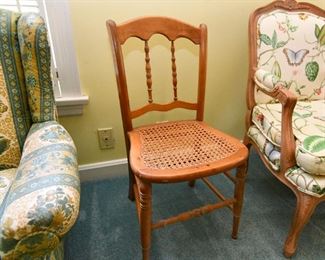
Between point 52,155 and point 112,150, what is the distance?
725 millimetres

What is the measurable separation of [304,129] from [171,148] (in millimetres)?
501

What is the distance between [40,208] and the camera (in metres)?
0.49

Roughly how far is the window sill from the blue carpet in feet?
1.39

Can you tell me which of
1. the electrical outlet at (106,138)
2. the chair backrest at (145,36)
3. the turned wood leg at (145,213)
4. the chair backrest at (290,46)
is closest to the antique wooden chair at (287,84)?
the chair backrest at (290,46)

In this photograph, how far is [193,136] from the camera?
100 cm

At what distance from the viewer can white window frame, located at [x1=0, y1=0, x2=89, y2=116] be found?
3.31 feet

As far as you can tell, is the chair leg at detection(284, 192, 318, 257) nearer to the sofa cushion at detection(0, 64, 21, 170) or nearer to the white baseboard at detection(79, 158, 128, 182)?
the white baseboard at detection(79, 158, 128, 182)

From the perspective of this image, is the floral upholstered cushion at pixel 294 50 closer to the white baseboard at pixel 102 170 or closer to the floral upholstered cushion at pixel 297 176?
the floral upholstered cushion at pixel 297 176

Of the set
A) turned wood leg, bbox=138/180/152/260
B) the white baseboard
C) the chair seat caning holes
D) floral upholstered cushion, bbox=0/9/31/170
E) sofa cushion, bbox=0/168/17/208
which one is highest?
floral upholstered cushion, bbox=0/9/31/170

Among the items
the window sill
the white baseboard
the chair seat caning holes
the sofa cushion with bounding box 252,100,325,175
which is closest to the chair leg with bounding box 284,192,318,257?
the sofa cushion with bounding box 252,100,325,175

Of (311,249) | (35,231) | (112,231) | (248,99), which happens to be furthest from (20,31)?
(311,249)

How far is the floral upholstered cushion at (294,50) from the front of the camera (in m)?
1.15

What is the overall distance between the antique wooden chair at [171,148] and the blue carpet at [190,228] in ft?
0.33

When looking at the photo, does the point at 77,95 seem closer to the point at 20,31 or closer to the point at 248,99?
the point at 20,31
